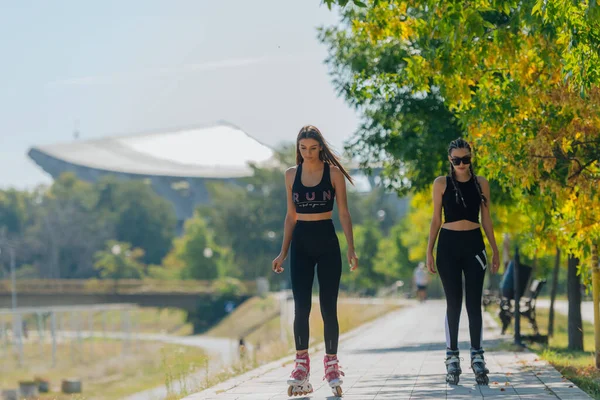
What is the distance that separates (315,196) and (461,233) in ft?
4.08

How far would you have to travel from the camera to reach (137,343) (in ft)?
245

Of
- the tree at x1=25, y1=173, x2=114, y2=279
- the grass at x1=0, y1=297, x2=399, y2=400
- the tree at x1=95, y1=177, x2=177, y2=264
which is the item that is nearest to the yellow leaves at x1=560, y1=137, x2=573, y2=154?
the grass at x1=0, y1=297, x2=399, y2=400

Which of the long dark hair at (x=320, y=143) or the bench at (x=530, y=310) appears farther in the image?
the bench at (x=530, y=310)

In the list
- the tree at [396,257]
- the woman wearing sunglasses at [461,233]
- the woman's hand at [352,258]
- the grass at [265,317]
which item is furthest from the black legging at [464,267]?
the tree at [396,257]

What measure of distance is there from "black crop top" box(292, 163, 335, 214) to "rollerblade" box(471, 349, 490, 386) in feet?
5.59

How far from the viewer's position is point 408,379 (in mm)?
10047

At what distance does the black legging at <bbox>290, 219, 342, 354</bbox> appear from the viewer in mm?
8078

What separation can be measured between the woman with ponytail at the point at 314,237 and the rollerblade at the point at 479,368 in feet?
3.81

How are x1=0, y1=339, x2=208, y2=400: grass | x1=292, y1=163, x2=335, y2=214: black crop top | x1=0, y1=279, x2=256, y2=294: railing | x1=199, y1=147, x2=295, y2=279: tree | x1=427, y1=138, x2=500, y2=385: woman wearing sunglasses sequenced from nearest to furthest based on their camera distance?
x1=292, y1=163, x2=335, y2=214: black crop top → x1=427, y1=138, x2=500, y2=385: woman wearing sunglasses → x1=0, y1=339, x2=208, y2=400: grass → x1=0, y1=279, x2=256, y2=294: railing → x1=199, y1=147, x2=295, y2=279: tree

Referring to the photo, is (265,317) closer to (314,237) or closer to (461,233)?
(461,233)

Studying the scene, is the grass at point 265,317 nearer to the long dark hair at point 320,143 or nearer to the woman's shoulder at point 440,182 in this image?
the woman's shoulder at point 440,182

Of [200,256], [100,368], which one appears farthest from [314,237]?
[200,256]

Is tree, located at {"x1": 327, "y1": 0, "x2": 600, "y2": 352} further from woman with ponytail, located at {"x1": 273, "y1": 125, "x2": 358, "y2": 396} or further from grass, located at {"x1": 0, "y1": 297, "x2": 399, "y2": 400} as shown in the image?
grass, located at {"x1": 0, "y1": 297, "x2": 399, "y2": 400}

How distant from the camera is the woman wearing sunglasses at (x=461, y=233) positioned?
27.9 ft
